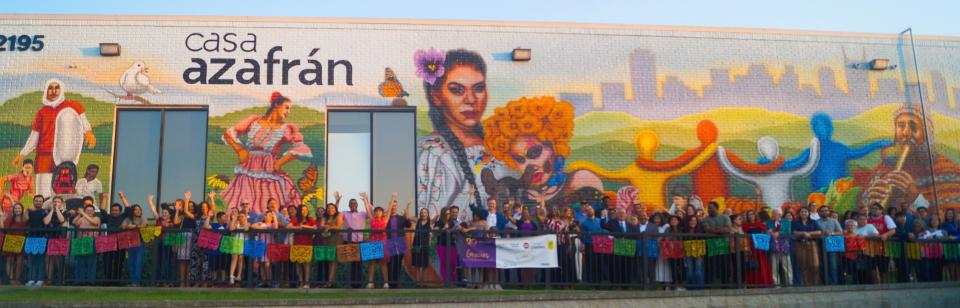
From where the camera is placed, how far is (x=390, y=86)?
21.5 metres

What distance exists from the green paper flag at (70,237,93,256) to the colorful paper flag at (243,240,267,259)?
2652mm

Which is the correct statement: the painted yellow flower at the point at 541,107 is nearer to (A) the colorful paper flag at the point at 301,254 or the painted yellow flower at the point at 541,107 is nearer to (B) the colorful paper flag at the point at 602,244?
(B) the colorful paper flag at the point at 602,244

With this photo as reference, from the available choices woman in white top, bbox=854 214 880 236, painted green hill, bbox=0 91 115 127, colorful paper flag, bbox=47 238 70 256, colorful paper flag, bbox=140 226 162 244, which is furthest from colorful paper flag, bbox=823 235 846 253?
painted green hill, bbox=0 91 115 127

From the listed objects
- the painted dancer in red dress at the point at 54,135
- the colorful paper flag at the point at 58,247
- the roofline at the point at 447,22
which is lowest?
the colorful paper flag at the point at 58,247

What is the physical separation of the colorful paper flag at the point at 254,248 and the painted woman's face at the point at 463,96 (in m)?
7.21

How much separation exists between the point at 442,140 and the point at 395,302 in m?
8.50

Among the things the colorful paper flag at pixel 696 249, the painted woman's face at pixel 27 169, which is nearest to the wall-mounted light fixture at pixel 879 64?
the colorful paper flag at pixel 696 249

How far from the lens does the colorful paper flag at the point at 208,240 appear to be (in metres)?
15.2

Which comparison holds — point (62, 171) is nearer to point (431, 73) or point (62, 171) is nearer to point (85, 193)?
point (85, 193)

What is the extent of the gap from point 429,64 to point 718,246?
8717 mm

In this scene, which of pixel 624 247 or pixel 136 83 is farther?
pixel 136 83

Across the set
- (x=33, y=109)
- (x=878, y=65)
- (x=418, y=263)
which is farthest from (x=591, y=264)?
(x=33, y=109)

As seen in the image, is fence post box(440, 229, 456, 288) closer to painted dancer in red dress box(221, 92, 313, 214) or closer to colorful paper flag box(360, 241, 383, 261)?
colorful paper flag box(360, 241, 383, 261)

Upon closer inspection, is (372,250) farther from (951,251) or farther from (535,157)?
(951,251)
